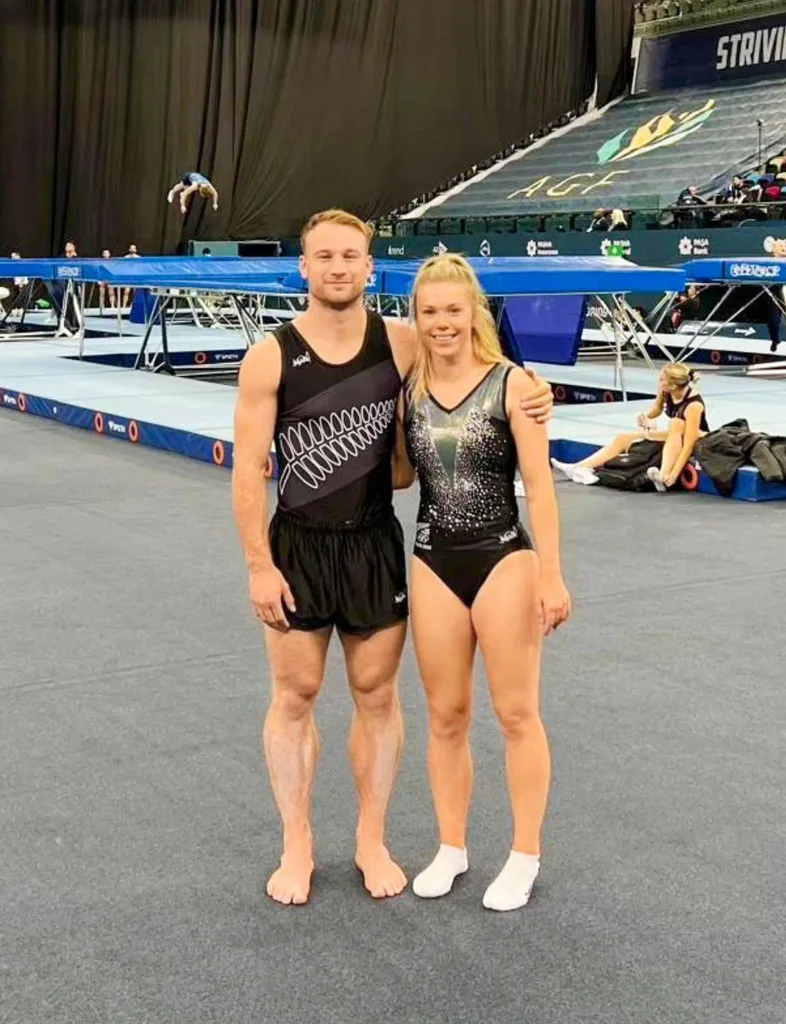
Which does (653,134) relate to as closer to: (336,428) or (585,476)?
(585,476)

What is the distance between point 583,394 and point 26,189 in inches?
587

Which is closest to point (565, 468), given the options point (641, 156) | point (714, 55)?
point (641, 156)

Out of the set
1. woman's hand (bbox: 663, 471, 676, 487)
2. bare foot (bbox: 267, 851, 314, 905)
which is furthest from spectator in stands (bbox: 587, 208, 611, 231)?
bare foot (bbox: 267, 851, 314, 905)

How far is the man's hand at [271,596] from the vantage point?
7.90 ft

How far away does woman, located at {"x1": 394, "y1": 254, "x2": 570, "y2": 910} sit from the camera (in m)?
2.38

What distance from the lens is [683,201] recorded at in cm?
1802

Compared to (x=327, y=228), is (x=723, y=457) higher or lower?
lower

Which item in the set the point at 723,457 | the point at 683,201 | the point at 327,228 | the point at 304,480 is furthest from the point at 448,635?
the point at 683,201

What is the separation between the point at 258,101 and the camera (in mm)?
23562

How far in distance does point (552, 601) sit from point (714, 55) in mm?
24127

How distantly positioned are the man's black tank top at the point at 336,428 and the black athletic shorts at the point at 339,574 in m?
0.03

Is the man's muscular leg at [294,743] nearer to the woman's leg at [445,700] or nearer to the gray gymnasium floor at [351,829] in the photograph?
the gray gymnasium floor at [351,829]

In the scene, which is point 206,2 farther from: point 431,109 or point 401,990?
point 401,990

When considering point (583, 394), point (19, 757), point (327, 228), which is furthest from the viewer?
point (583, 394)
